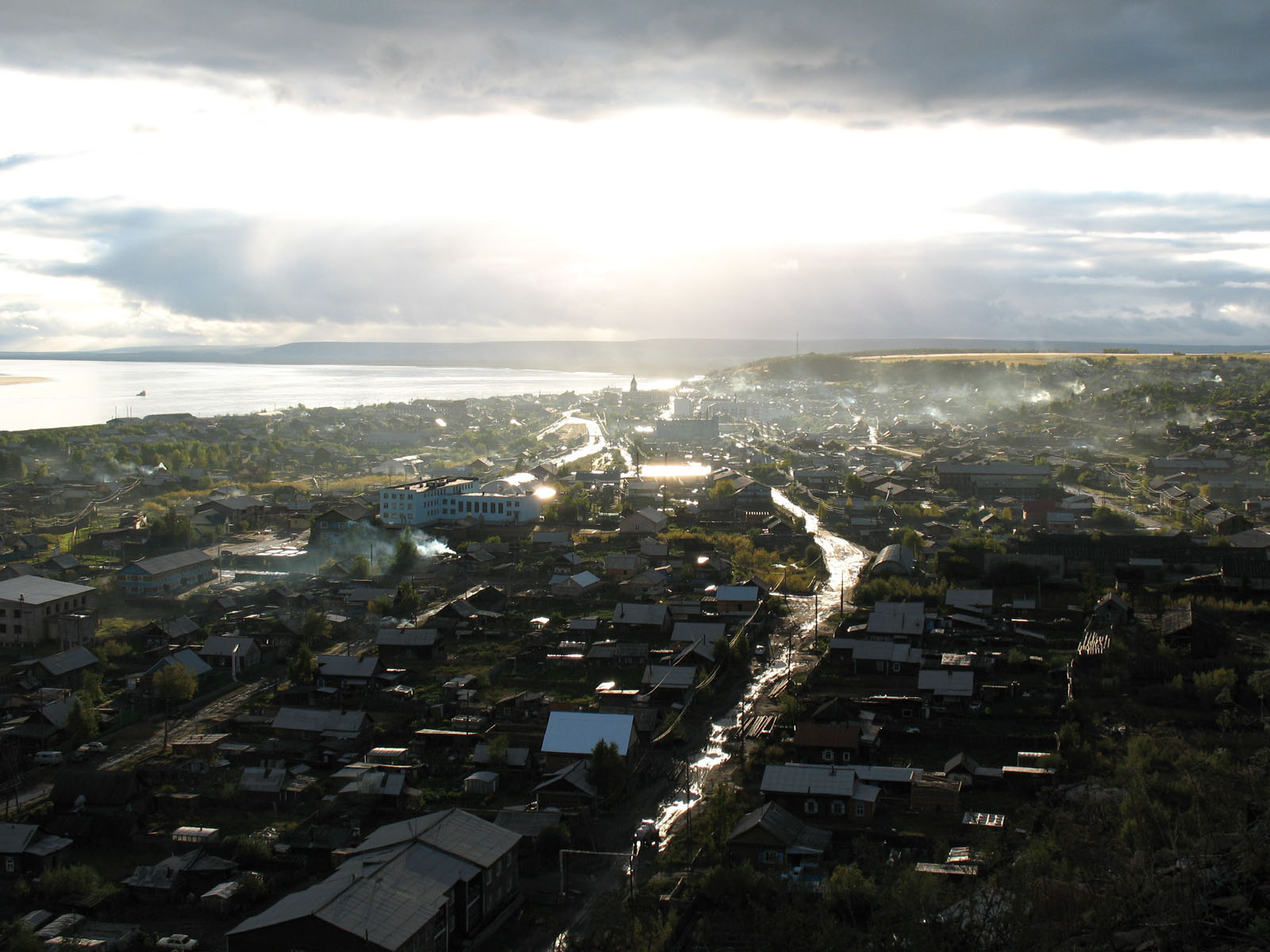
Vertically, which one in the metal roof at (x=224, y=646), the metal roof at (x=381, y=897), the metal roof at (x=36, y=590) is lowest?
the metal roof at (x=224, y=646)

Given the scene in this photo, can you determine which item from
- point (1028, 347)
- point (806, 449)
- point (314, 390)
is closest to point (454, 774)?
point (806, 449)

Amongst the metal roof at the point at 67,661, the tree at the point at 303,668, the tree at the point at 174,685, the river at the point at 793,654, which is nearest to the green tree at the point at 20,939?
the river at the point at 793,654

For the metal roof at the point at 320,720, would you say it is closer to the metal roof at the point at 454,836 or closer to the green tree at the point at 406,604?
the metal roof at the point at 454,836

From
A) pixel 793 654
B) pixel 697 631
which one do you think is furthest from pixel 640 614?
pixel 793 654

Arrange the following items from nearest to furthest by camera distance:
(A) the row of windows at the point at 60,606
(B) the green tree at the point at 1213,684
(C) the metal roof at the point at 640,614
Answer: (B) the green tree at the point at 1213,684 → (A) the row of windows at the point at 60,606 → (C) the metal roof at the point at 640,614

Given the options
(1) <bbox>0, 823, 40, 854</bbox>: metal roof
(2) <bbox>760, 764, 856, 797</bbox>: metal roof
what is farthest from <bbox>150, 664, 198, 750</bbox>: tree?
(2) <bbox>760, 764, 856, 797</bbox>: metal roof

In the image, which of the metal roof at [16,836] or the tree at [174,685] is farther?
the tree at [174,685]
